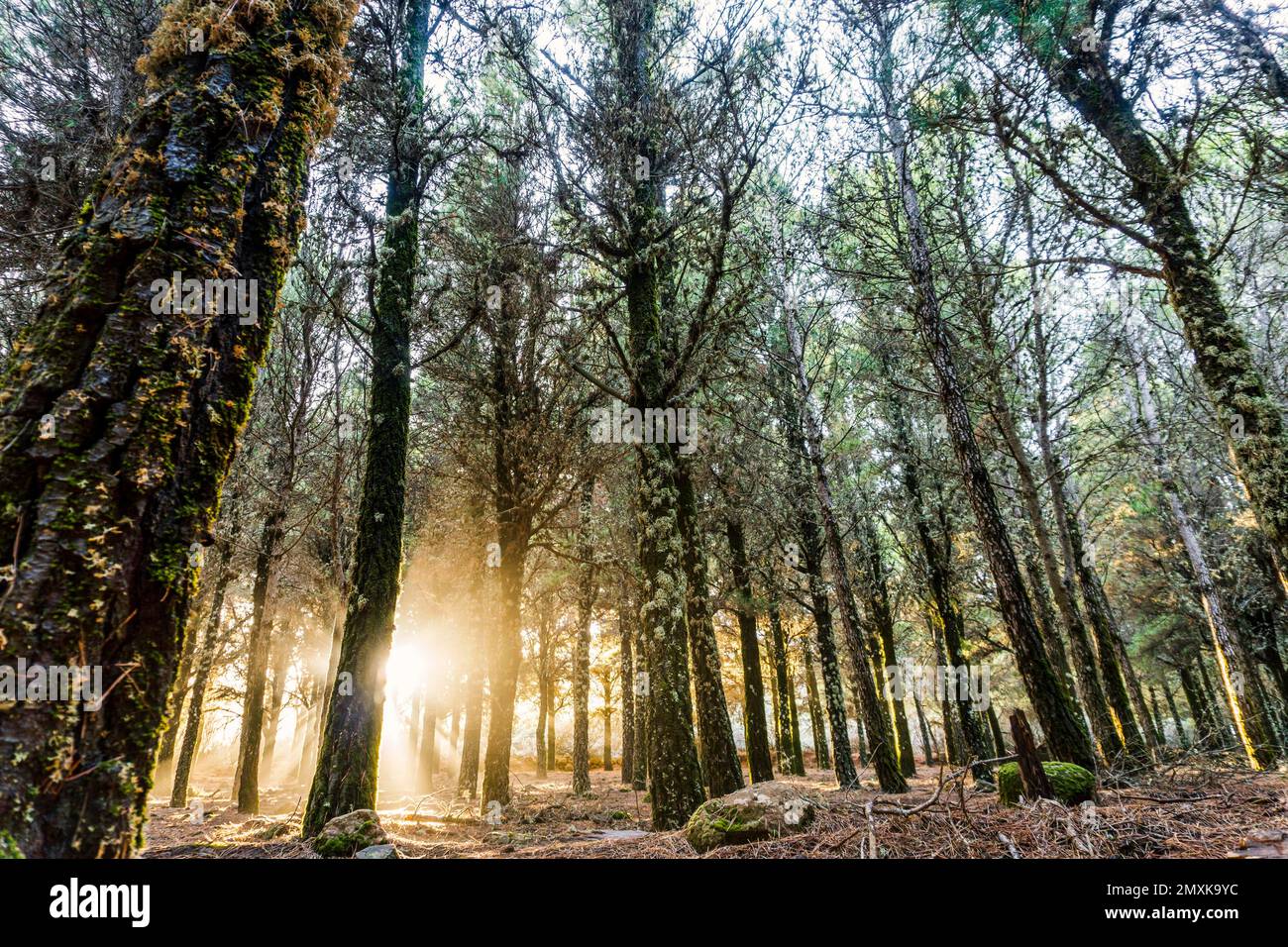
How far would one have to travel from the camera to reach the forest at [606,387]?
80.5 inches

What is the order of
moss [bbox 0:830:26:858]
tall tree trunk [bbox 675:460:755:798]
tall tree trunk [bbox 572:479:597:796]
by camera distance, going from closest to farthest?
moss [bbox 0:830:26:858]
tall tree trunk [bbox 675:460:755:798]
tall tree trunk [bbox 572:479:597:796]

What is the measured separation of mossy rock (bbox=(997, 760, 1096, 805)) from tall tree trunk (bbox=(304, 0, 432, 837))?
667 cm

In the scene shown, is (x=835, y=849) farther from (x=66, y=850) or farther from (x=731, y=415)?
(x=731, y=415)

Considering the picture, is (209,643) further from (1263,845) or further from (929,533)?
(929,533)

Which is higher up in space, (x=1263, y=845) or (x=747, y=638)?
(x=747, y=638)

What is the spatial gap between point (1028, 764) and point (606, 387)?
6.12 metres

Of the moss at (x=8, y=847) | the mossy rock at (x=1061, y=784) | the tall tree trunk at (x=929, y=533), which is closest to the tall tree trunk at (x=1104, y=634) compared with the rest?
the tall tree trunk at (x=929, y=533)

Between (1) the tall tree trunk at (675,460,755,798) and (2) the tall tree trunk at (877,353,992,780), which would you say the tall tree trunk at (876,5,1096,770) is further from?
(1) the tall tree trunk at (675,460,755,798)

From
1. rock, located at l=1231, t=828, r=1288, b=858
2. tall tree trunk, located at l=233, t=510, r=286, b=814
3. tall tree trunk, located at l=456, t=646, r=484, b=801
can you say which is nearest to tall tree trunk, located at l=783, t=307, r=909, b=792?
rock, located at l=1231, t=828, r=1288, b=858

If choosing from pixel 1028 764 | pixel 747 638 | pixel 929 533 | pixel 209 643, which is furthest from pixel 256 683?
pixel 929 533

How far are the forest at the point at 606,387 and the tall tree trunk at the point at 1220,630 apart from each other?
20 cm

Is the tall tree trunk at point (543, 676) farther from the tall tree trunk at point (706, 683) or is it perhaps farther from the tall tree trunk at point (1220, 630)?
the tall tree trunk at point (1220, 630)

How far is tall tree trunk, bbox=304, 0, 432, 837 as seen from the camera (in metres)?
6.28

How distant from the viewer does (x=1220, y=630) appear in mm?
11938
